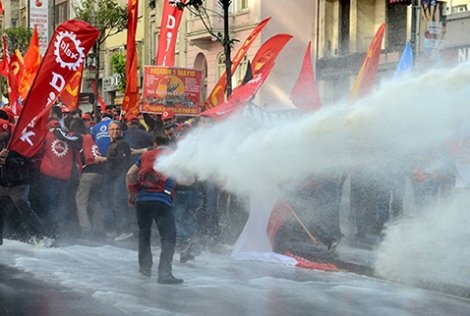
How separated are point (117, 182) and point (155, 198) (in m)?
4.22

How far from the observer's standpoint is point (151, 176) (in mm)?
9547

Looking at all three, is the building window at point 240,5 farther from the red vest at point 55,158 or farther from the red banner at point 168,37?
the red vest at point 55,158

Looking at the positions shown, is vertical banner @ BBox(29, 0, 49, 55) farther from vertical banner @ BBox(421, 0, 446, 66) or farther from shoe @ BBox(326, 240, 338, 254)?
shoe @ BBox(326, 240, 338, 254)

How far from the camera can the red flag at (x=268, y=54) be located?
14602mm

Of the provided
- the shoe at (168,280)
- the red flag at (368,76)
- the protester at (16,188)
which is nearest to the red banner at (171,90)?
the protester at (16,188)

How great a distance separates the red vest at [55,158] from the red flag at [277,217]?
120 inches

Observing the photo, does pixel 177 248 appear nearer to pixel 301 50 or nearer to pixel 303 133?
pixel 303 133

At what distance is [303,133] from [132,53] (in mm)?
9307

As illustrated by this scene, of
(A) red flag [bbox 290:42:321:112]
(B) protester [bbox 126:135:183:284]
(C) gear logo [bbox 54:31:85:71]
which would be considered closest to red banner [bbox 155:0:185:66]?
(C) gear logo [bbox 54:31:85:71]

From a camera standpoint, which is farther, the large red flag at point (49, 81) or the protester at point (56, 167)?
the protester at point (56, 167)

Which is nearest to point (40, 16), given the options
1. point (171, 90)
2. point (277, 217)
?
point (171, 90)

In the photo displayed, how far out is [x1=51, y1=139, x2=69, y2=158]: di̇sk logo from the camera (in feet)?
42.1

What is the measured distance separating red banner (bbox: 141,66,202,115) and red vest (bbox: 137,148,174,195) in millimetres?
8306

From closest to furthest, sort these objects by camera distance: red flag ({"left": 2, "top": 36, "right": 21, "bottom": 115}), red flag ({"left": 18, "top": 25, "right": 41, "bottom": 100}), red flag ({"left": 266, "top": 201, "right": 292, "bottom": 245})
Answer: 1. red flag ({"left": 266, "top": 201, "right": 292, "bottom": 245})
2. red flag ({"left": 2, "top": 36, "right": 21, "bottom": 115})
3. red flag ({"left": 18, "top": 25, "right": 41, "bottom": 100})
